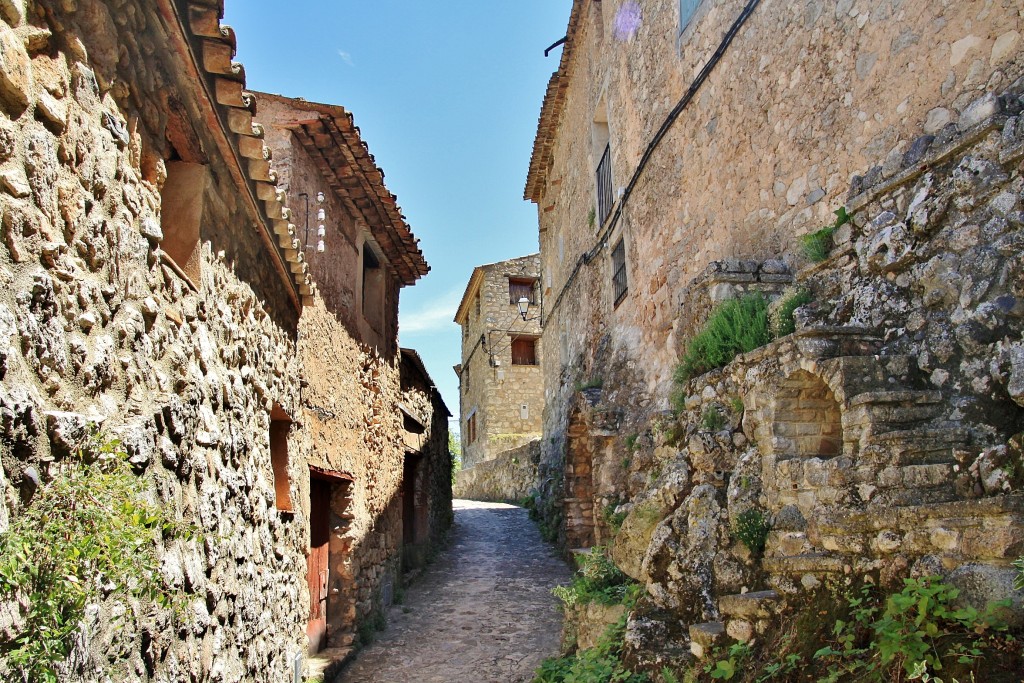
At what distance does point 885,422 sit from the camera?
411cm

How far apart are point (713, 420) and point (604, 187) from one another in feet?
18.7

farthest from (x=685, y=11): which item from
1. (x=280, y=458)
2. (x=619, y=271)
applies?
(x=280, y=458)

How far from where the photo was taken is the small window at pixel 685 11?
729 centimetres

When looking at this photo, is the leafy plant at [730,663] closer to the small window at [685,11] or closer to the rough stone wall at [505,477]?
the small window at [685,11]

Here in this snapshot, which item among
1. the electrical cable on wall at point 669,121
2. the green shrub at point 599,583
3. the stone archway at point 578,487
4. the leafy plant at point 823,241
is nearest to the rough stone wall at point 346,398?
the green shrub at point 599,583

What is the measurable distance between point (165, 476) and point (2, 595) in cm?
134

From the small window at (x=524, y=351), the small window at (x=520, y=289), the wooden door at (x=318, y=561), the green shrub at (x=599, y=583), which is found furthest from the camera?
the small window at (x=520, y=289)

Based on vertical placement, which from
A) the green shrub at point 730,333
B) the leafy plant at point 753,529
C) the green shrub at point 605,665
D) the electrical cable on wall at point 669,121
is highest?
the electrical cable on wall at point 669,121

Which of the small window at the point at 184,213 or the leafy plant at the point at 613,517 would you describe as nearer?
the small window at the point at 184,213

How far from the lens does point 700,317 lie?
6199 mm

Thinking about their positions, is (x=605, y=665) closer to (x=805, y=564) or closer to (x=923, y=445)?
(x=805, y=564)

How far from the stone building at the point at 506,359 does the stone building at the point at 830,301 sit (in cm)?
1730

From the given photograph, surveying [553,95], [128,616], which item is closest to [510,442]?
[553,95]

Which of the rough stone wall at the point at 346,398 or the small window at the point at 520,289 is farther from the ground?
the small window at the point at 520,289
